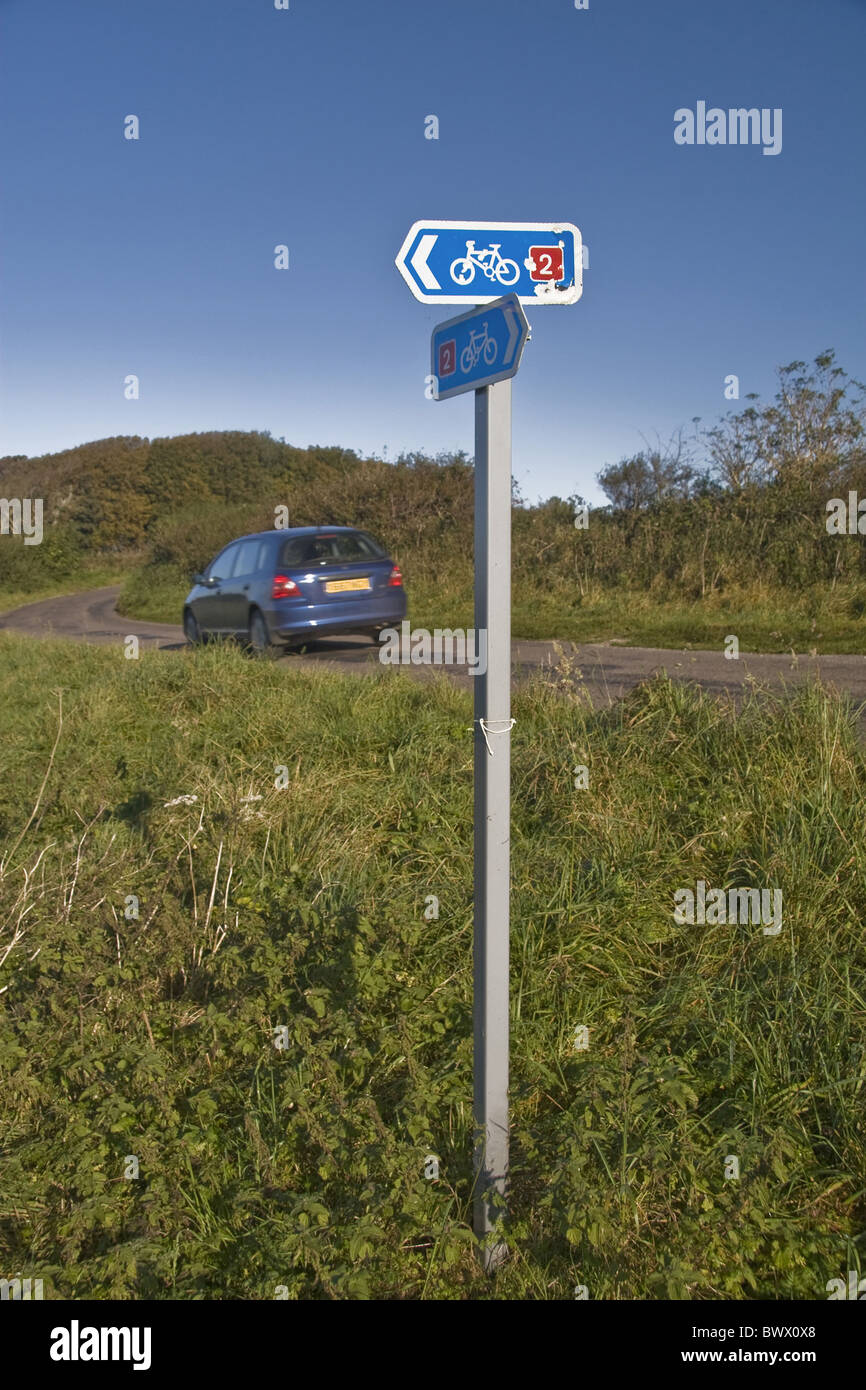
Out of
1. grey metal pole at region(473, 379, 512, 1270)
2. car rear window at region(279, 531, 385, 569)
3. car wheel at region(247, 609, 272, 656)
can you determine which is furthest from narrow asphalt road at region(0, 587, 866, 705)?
grey metal pole at region(473, 379, 512, 1270)

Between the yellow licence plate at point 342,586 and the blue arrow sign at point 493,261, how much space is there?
8385mm

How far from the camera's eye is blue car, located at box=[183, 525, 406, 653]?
10.8m

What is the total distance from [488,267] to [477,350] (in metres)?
0.21

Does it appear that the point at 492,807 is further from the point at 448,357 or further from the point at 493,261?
the point at 493,261

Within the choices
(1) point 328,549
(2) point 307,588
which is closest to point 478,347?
(2) point 307,588

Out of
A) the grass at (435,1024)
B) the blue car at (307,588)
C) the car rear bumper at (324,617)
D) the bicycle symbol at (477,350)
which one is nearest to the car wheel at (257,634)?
the blue car at (307,588)

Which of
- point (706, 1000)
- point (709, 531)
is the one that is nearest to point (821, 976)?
point (706, 1000)

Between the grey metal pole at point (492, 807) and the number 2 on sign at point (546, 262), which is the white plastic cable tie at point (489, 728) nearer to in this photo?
the grey metal pole at point (492, 807)

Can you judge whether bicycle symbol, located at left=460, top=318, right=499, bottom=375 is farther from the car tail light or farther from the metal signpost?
the car tail light

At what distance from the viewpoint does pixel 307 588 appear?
10727 mm

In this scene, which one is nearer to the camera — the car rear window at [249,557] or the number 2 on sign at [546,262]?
the number 2 on sign at [546,262]

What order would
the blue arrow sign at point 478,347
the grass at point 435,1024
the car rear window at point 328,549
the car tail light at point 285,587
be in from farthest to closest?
1. the car rear window at point 328,549
2. the car tail light at point 285,587
3. the grass at point 435,1024
4. the blue arrow sign at point 478,347

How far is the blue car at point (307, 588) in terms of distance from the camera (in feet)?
35.3

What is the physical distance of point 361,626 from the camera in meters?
11.0
